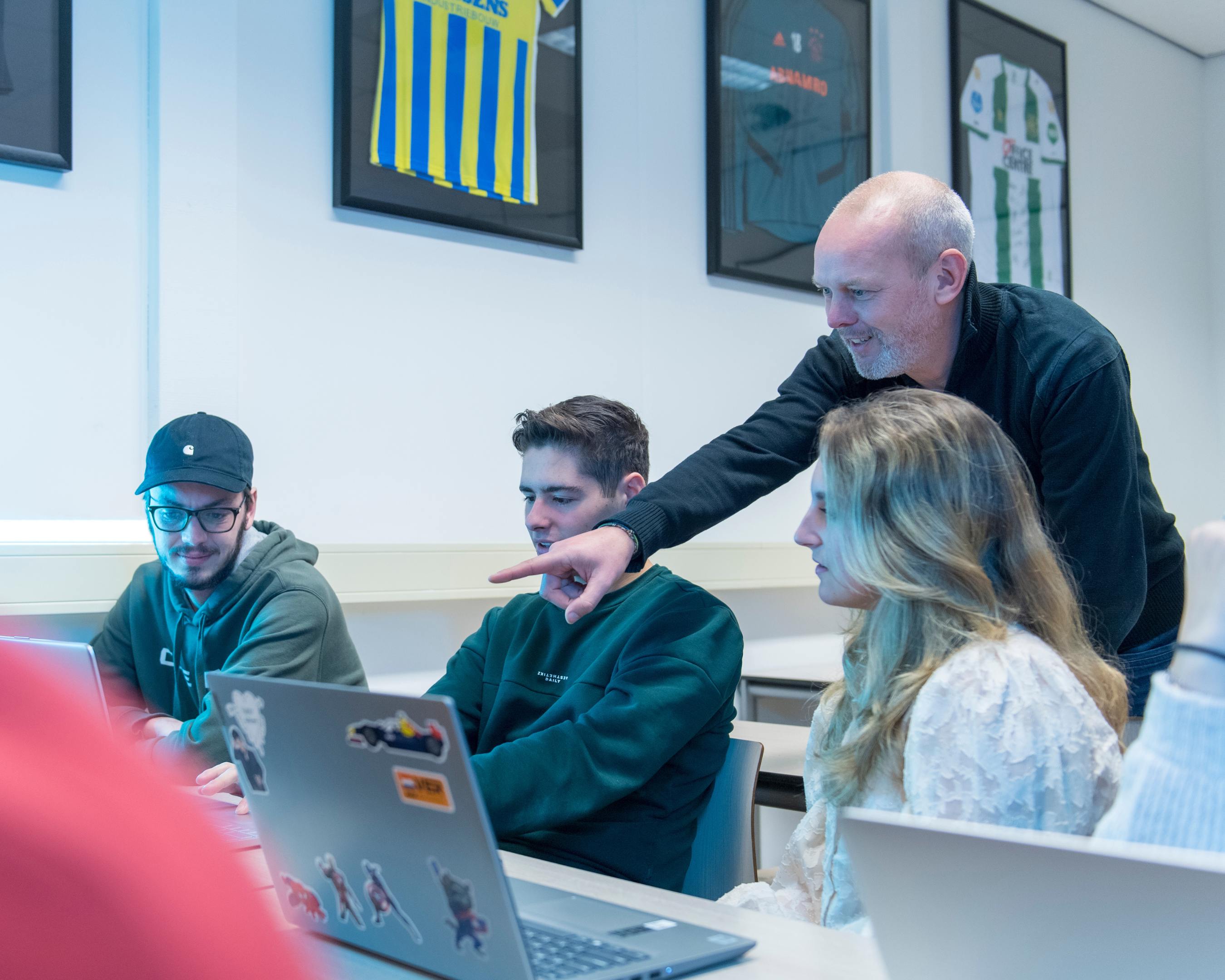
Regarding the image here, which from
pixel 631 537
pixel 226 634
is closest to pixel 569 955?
pixel 631 537

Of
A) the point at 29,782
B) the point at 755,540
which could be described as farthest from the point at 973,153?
the point at 29,782

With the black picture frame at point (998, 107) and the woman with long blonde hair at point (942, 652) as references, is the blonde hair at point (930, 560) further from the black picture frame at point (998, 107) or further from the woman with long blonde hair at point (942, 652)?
the black picture frame at point (998, 107)

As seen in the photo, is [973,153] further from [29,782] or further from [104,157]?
[29,782]

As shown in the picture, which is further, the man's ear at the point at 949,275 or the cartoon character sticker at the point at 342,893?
the man's ear at the point at 949,275

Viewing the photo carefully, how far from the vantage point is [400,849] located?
844 millimetres

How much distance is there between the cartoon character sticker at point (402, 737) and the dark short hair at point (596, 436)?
108cm

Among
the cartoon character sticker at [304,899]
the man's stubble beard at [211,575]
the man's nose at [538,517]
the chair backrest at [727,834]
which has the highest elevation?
the man's nose at [538,517]

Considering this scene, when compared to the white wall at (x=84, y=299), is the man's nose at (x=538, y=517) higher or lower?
lower

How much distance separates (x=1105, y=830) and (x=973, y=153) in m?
3.68

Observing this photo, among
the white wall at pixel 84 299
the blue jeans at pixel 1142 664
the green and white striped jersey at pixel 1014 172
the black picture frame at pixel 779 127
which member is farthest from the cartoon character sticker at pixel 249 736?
the green and white striped jersey at pixel 1014 172

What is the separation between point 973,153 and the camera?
4051mm

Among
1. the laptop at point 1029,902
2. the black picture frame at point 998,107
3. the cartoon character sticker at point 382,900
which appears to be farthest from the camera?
the black picture frame at point 998,107

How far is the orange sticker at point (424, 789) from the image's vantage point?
2.57ft

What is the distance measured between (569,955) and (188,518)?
4.86ft
